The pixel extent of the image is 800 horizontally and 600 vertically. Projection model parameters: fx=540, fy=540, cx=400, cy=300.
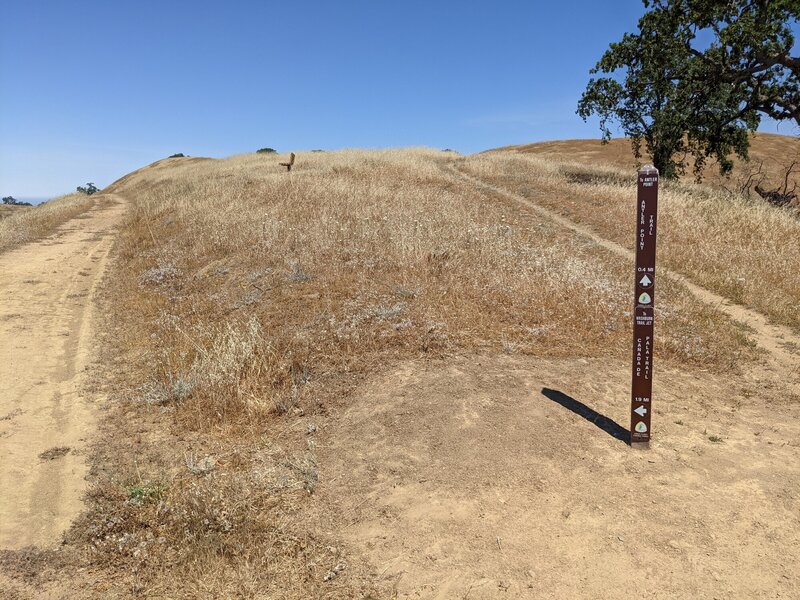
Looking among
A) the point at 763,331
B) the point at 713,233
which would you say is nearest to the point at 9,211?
the point at 713,233

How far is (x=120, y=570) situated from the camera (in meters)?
3.68

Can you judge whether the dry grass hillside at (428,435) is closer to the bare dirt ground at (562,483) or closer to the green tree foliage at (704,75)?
the bare dirt ground at (562,483)

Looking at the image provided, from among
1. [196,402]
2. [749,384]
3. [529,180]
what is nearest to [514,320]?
[749,384]

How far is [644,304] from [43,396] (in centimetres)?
646

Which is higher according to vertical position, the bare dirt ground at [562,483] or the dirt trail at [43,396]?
the dirt trail at [43,396]

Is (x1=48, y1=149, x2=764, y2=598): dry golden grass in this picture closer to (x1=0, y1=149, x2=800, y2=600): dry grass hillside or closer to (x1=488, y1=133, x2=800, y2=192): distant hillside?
(x1=0, y1=149, x2=800, y2=600): dry grass hillside

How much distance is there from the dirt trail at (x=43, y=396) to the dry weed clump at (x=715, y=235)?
30.2 ft

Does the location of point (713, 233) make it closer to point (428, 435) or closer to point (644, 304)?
point (644, 304)

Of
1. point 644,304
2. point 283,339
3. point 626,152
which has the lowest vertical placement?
point 283,339

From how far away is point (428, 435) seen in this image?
4.88 metres

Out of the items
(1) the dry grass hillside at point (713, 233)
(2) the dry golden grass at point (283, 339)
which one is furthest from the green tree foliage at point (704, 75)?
(2) the dry golden grass at point (283, 339)

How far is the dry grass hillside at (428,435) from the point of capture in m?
3.54

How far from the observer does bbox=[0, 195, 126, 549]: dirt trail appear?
428cm

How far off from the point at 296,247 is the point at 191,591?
7803 mm
